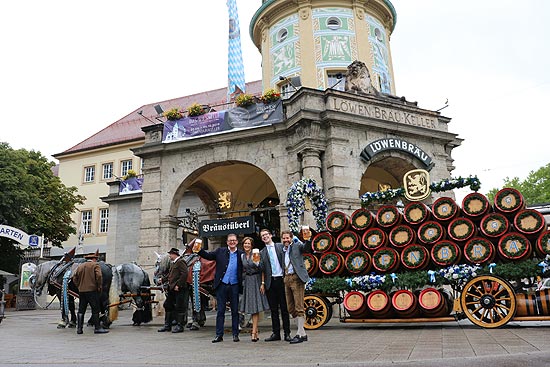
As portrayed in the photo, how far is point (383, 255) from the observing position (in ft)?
31.4

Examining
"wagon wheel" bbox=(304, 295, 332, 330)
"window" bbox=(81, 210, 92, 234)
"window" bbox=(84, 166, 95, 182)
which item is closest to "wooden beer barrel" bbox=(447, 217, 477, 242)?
"wagon wheel" bbox=(304, 295, 332, 330)

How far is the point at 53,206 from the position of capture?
97.3ft

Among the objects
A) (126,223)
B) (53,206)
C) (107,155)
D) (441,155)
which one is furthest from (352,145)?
(107,155)

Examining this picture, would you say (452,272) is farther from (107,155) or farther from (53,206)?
(107,155)

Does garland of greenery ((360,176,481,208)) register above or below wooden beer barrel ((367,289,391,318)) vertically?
above

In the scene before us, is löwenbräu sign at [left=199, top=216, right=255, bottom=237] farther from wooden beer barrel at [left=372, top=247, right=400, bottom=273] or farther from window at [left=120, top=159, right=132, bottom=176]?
window at [left=120, top=159, right=132, bottom=176]

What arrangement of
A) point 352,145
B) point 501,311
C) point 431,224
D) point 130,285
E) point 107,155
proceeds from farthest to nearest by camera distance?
1. point 107,155
2. point 352,145
3. point 130,285
4. point 431,224
5. point 501,311

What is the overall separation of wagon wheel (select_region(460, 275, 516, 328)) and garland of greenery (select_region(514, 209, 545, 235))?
1040 millimetres

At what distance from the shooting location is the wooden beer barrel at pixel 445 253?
901 centimetres

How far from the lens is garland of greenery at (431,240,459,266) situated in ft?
29.5

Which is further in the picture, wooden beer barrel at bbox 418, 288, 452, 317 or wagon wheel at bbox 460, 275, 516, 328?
wooden beer barrel at bbox 418, 288, 452, 317

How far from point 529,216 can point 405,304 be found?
2799 mm

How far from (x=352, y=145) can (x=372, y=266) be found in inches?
243

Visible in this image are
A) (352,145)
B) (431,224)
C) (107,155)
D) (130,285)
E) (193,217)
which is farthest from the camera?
(107,155)
